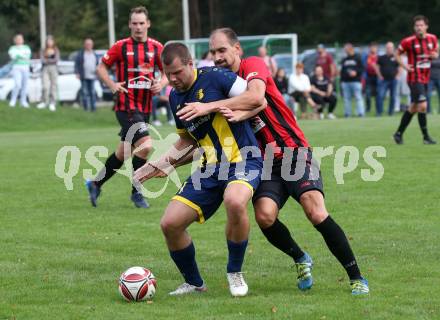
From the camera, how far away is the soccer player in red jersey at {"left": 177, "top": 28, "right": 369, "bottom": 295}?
6617 millimetres

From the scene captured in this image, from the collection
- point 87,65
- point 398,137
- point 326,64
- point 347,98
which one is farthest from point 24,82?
point 398,137

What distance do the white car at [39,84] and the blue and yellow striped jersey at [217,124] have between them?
2784 cm

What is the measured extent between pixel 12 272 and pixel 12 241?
4.94ft

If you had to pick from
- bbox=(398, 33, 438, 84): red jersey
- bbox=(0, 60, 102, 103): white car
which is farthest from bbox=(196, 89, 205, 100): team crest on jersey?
bbox=(0, 60, 102, 103): white car

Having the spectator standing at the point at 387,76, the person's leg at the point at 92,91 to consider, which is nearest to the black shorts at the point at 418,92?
the spectator standing at the point at 387,76

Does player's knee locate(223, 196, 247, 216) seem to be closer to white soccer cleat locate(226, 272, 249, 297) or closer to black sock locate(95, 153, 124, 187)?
white soccer cleat locate(226, 272, 249, 297)

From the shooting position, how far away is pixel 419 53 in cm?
1692

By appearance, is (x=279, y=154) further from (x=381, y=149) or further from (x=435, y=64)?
(x=435, y=64)

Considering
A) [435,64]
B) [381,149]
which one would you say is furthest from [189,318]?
[435,64]

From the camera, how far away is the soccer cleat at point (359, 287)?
6594 mm

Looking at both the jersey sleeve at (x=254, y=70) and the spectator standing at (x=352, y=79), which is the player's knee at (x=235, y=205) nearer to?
the jersey sleeve at (x=254, y=70)

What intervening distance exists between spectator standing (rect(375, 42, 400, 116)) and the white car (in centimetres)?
1090

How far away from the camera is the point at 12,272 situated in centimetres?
768

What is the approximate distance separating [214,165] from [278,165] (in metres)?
0.48
